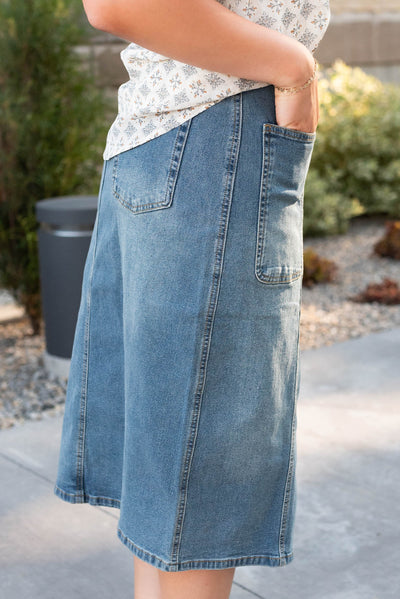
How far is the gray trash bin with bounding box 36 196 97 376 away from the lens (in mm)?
3914

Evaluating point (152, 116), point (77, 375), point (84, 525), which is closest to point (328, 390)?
point (84, 525)

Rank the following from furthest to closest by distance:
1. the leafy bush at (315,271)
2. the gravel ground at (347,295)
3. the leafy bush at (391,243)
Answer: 1. the leafy bush at (391,243)
2. the leafy bush at (315,271)
3. the gravel ground at (347,295)

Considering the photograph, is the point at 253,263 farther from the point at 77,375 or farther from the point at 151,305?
the point at 77,375

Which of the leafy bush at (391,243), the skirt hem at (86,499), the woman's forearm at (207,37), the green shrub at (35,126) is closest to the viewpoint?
the woman's forearm at (207,37)

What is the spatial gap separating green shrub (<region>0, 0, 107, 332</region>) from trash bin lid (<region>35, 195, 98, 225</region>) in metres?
0.56

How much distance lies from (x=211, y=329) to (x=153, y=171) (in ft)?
0.96

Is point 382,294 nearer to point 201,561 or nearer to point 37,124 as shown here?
point 37,124

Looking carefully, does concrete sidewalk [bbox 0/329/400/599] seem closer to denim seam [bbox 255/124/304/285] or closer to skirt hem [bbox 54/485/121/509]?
skirt hem [bbox 54/485/121/509]

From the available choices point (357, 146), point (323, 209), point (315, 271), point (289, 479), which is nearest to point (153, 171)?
point (289, 479)

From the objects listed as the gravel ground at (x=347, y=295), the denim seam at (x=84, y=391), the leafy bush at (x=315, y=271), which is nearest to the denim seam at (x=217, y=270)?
the denim seam at (x=84, y=391)

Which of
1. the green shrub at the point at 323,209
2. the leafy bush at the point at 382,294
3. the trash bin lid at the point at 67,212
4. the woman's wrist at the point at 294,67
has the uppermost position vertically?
the woman's wrist at the point at 294,67

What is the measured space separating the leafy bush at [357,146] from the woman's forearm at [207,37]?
263 inches

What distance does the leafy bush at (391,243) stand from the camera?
6.92 meters

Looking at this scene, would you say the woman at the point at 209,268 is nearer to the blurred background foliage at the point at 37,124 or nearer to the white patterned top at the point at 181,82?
the white patterned top at the point at 181,82
